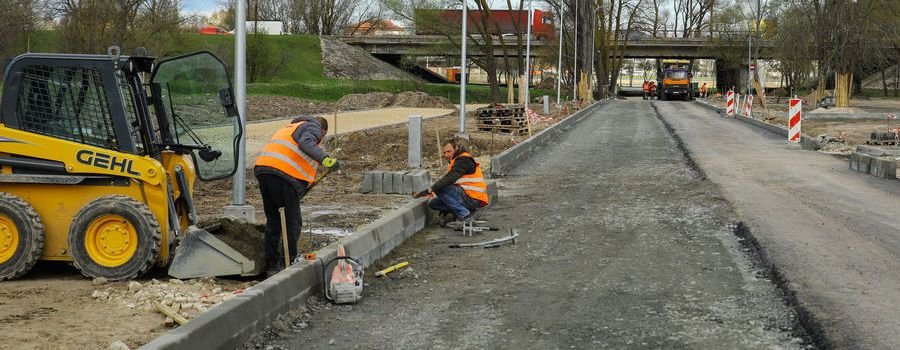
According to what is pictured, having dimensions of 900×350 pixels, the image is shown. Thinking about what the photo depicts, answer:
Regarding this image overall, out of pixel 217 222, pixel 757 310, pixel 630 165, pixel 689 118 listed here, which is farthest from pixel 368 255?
pixel 689 118

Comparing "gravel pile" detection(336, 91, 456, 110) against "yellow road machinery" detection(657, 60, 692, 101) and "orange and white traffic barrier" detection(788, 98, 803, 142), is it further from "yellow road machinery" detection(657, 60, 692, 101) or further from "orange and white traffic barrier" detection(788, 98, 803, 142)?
"orange and white traffic barrier" detection(788, 98, 803, 142)

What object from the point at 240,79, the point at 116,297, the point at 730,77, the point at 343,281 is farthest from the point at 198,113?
the point at 730,77

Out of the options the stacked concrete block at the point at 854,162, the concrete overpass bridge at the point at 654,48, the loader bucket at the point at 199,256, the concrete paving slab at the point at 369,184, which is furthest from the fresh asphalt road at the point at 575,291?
the concrete overpass bridge at the point at 654,48

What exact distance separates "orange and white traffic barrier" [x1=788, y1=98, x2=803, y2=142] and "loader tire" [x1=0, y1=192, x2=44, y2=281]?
70.2ft

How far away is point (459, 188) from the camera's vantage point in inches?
457

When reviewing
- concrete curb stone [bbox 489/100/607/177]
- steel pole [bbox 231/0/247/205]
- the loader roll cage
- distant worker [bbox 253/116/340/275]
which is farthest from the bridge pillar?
the loader roll cage

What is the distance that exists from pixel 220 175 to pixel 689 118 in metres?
35.7

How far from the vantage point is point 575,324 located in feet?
22.7

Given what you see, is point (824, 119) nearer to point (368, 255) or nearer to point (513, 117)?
point (513, 117)

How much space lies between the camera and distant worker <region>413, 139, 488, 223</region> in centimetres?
1138

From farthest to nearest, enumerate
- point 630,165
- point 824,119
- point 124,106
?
point 824,119
point 630,165
point 124,106

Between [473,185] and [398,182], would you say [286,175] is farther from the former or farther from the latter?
[398,182]

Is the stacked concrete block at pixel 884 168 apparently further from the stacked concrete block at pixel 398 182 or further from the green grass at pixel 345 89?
the green grass at pixel 345 89

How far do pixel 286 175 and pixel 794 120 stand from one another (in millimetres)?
20609
